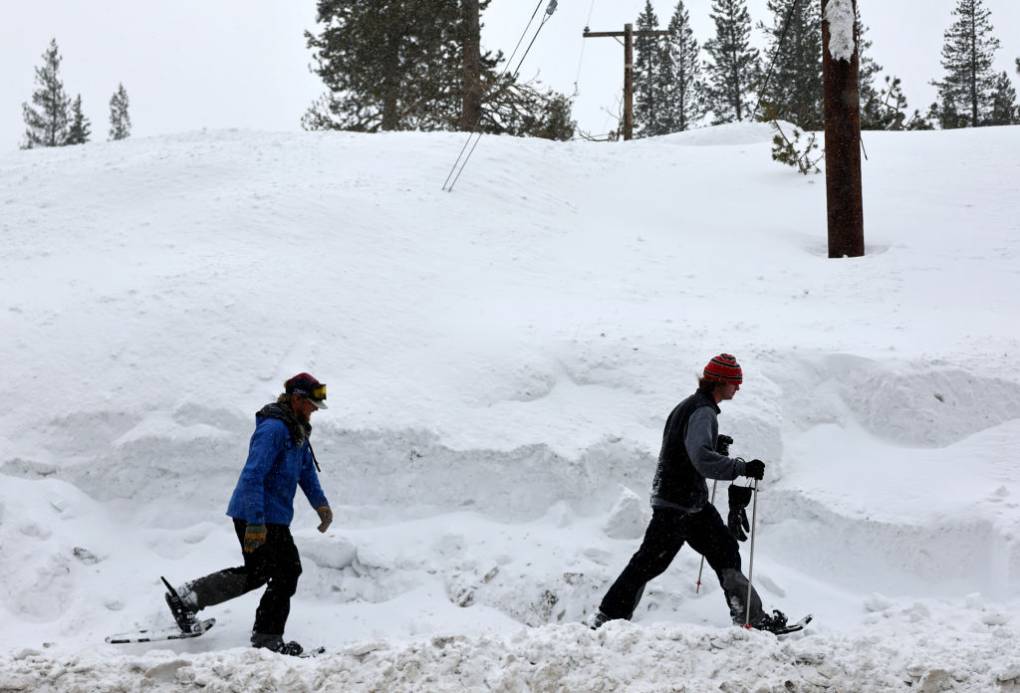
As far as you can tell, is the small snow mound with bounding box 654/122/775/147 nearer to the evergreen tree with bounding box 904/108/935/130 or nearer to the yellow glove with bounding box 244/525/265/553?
the evergreen tree with bounding box 904/108/935/130

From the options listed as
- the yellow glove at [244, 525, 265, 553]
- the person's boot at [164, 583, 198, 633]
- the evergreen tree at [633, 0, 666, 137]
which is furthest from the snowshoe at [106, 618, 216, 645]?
the evergreen tree at [633, 0, 666, 137]

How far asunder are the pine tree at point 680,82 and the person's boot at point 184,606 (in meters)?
44.4

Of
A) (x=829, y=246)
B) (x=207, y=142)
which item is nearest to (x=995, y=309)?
(x=829, y=246)

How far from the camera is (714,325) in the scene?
27.8 feet

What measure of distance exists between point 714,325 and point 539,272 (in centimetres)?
243

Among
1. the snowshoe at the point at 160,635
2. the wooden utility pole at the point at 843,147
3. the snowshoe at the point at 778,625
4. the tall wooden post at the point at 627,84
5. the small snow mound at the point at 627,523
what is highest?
the tall wooden post at the point at 627,84

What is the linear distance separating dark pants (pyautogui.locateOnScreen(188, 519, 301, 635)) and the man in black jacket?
5.80 feet

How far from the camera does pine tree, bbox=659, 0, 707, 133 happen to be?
4606 cm

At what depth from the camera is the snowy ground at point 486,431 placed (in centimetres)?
458

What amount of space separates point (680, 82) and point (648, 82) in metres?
2.57

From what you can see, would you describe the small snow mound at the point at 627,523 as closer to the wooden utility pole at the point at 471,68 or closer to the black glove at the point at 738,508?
A: the black glove at the point at 738,508

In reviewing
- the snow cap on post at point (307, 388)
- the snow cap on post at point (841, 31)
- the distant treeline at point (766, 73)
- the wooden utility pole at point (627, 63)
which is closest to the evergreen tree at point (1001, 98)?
the distant treeline at point (766, 73)

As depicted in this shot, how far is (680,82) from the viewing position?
4675 cm

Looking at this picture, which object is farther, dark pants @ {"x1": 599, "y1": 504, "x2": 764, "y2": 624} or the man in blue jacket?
dark pants @ {"x1": 599, "y1": 504, "x2": 764, "y2": 624}
